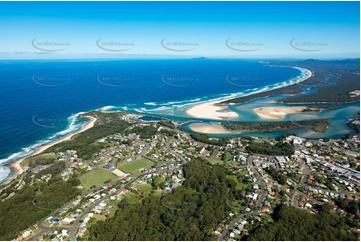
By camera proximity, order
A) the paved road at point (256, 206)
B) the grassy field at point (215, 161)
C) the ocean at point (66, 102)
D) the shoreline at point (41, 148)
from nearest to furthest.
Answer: the paved road at point (256, 206), the shoreline at point (41, 148), the grassy field at point (215, 161), the ocean at point (66, 102)

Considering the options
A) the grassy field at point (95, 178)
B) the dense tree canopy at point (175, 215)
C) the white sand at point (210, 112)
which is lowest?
the white sand at point (210, 112)

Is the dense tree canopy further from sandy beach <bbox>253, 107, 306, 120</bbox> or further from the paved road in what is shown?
sandy beach <bbox>253, 107, 306, 120</bbox>

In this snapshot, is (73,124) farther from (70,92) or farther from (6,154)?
(70,92)

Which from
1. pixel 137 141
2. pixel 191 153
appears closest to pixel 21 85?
pixel 137 141

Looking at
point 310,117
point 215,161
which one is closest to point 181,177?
point 215,161

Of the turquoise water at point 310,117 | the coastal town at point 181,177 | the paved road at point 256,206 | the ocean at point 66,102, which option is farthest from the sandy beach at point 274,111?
the paved road at point 256,206

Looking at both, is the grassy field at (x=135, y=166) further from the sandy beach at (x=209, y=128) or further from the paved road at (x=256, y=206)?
the sandy beach at (x=209, y=128)

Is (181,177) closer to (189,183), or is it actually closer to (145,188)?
(189,183)
